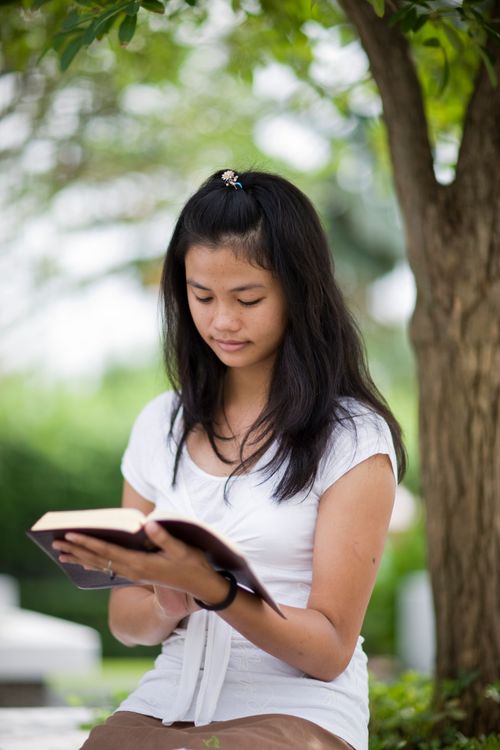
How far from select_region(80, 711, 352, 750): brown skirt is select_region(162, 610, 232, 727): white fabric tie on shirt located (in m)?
0.04

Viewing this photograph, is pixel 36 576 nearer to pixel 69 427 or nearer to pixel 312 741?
pixel 69 427

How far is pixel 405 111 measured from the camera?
11.3 ft

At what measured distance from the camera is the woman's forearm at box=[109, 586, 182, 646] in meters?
2.46

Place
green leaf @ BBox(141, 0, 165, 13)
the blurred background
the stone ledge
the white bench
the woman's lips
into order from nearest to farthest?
the woman's lips
green leaf @ BBox(141, 0, 165, 13)
the stone ledge
the white bench
the blurred background

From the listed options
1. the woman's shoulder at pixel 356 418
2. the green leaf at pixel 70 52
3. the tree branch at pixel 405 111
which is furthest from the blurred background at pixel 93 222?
the woman's shoulder at pixel 356 418

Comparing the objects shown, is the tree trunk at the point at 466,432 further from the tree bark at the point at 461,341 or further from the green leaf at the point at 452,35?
the green leaf at the point at 452,35

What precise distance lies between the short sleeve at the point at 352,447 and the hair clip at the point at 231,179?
23.8 inches

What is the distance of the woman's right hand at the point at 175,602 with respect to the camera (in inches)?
91.2

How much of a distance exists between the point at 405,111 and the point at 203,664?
191cm

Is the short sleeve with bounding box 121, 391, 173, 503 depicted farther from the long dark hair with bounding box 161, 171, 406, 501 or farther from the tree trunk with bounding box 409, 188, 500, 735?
the tree trunk with bounding box 409, 188, 500, 735

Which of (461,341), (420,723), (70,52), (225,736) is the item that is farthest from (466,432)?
(70,52)

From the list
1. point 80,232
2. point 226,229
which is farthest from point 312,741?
point 80,232

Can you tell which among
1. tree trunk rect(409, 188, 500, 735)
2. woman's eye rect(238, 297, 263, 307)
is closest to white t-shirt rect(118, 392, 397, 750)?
woman's eye rect(238, 297, 263, 307)

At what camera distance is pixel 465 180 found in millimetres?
3385
